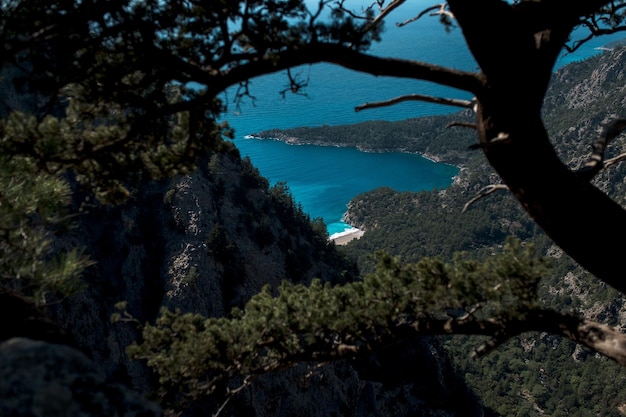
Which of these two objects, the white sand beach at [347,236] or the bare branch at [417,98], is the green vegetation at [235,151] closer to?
the bare branch at [417,98]

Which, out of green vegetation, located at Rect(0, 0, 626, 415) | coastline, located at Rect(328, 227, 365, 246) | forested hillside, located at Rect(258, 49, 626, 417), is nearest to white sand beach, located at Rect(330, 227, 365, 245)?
coastline, located at Rect(328, 227, 365, 246)

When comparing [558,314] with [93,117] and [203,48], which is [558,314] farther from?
[93,117]

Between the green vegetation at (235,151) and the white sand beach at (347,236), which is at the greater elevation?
the white sand beach at (347,236)

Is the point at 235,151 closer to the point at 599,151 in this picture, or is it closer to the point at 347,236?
the point at 599,151

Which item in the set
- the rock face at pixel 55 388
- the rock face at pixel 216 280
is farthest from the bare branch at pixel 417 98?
the rock face at pixel 216 280

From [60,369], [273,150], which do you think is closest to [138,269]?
[60,369]

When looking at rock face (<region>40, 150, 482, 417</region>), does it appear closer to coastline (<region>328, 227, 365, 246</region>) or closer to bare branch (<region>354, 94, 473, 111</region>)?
bare branch (<region>354, 94, 473, 111</region>)
